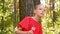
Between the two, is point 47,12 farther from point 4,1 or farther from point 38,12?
point 38,12

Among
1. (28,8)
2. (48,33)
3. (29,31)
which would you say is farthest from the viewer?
(48,33)

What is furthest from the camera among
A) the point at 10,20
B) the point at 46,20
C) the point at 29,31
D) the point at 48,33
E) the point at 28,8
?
the point at 46,20

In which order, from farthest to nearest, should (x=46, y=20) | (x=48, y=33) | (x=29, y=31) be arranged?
(x=46, y=20) < (x=48, y=33) < (x=29, y=31)

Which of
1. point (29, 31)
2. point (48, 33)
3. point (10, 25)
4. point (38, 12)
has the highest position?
point (38, 12)

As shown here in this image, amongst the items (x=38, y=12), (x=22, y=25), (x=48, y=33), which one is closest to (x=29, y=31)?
(x=22, y=25)

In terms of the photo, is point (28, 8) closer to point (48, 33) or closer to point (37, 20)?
point (37, 20)

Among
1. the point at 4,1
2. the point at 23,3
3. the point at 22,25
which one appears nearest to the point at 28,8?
the point at 23,3

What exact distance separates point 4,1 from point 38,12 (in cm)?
108

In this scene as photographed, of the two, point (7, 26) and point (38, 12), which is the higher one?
point (38, 12)

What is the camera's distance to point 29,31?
1.73 m

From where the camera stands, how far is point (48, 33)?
3600 millimetres

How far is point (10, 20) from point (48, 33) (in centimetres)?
101

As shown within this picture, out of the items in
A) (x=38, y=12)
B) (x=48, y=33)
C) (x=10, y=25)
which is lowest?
(x=48, y=33)

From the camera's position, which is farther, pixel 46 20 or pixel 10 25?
pixel 46 20
